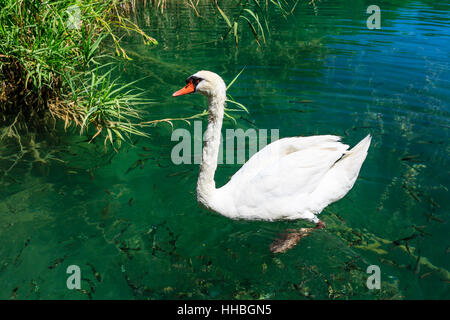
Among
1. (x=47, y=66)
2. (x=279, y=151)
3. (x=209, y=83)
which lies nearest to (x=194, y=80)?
(x=209, y=83)

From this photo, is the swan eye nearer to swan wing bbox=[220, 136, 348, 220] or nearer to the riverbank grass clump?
swan wing bbox=[220, 136, 348, 220]

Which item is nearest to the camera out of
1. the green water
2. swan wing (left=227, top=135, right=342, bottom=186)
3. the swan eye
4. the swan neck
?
the green water

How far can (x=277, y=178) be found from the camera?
330 centimetres

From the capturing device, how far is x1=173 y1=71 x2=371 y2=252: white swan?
10.5 feet

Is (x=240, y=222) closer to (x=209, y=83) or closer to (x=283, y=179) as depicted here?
(x=283, y=179)

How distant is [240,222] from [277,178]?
26.5 inches

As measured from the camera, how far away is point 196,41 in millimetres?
10102

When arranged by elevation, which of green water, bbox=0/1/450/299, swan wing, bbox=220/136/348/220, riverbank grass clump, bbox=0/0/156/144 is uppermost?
riverbank grass clump, bbox=0/0/156/144

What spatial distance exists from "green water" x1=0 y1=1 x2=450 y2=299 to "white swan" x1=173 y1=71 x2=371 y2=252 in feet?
1.02

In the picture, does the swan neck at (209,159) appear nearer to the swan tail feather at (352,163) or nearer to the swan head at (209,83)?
the swan head at (209,83)

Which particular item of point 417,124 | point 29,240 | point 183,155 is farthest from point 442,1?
point 29,240

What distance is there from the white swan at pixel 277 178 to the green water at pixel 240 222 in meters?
0.31

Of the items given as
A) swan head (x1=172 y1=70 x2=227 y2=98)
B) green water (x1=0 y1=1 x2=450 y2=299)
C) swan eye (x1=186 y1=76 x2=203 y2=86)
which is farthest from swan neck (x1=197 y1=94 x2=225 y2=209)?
green water (x1=0 y1=1 x2=450 y2=299)
